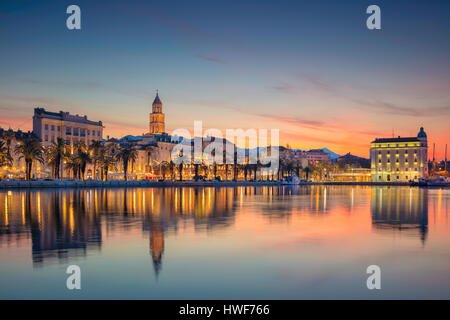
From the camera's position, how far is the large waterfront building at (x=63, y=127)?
124312mm

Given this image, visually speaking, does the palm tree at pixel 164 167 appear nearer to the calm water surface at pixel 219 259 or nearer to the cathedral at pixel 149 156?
the cathedral at pixel 149 156

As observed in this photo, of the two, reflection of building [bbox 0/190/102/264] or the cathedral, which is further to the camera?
the cathedral

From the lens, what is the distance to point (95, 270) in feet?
41.7

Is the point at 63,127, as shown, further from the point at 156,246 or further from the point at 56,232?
the point at 156,246

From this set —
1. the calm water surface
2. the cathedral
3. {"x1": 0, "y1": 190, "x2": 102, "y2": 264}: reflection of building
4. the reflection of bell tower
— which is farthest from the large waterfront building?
the reflection of bell tower

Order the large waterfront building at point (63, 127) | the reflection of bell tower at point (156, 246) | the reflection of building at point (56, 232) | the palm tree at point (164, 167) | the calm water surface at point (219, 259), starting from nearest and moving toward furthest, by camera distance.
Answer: the calm water surface at point (219, 259) → the reflection of bell tower at point (156, 246) → the reflection of building at point (56, 232) → the large waterfront building at point (63, 127) → the palm tree at point (164, 167)

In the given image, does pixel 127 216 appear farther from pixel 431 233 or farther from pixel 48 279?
pixel 431 233

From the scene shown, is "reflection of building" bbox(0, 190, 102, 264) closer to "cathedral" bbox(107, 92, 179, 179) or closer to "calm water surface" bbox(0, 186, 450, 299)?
"calm water surface" bbox(0, 186, 450, 299)

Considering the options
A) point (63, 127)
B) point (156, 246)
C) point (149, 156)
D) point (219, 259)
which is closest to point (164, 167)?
point (149, 156)

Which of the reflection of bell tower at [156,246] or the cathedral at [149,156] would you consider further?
the cathedral at [149,156]

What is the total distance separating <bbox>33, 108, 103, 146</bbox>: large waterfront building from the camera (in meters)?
124

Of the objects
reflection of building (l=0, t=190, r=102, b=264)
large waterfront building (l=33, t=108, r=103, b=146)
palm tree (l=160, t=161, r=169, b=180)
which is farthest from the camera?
palm tree (l=160, t=161, r=169, b=180)

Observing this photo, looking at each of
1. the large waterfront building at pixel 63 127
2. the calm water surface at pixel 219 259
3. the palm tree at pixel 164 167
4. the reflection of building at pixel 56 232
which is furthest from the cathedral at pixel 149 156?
the calm water surface at pixel 219 259

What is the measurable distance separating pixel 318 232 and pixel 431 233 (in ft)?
19.9
